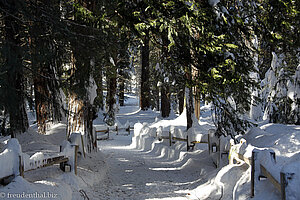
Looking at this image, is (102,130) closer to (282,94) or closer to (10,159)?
(282,94)

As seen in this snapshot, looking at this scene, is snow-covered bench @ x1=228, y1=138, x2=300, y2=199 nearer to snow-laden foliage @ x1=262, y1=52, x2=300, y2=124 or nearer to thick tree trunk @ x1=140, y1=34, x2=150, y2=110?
snow-laden foliage @ x1=262, y1=52, x2=300, y2=124

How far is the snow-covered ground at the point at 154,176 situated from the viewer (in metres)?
5.06

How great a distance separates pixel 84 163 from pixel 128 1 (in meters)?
4.76

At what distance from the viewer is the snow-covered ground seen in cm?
506

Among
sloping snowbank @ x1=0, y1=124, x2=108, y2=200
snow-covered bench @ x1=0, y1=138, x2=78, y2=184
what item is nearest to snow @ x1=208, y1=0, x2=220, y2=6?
sloping snowbank @ x1=0, y1=124, x2=108, y2=200

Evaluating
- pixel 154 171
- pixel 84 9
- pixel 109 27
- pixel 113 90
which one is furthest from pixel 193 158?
pixel 113 90

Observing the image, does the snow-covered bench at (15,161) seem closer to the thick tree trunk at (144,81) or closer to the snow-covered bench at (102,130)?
the snow-covered bench at (102,130)

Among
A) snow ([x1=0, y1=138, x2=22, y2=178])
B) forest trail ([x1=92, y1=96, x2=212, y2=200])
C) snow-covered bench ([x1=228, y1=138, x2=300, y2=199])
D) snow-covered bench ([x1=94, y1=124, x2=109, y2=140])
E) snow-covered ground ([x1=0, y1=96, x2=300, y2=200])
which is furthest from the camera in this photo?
snow-covered bench ([x1=94, y1=124, x2=109, y2=140])

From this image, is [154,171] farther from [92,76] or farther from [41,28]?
[41,28]

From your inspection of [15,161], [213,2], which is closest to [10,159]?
[15,161]

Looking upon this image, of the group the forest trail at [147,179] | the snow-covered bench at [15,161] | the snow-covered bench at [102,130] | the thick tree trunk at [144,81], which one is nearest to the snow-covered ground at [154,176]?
the forest trail at [147,179]

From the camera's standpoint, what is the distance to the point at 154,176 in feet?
30.1

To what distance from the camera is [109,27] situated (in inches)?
398

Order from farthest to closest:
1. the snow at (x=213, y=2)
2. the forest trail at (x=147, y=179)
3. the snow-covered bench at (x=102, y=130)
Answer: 1. the snow-covered bench at (x=102, y=130)
2. the snow at (x=213, y=2)
3. the forest trail at (x=147, y=179)
